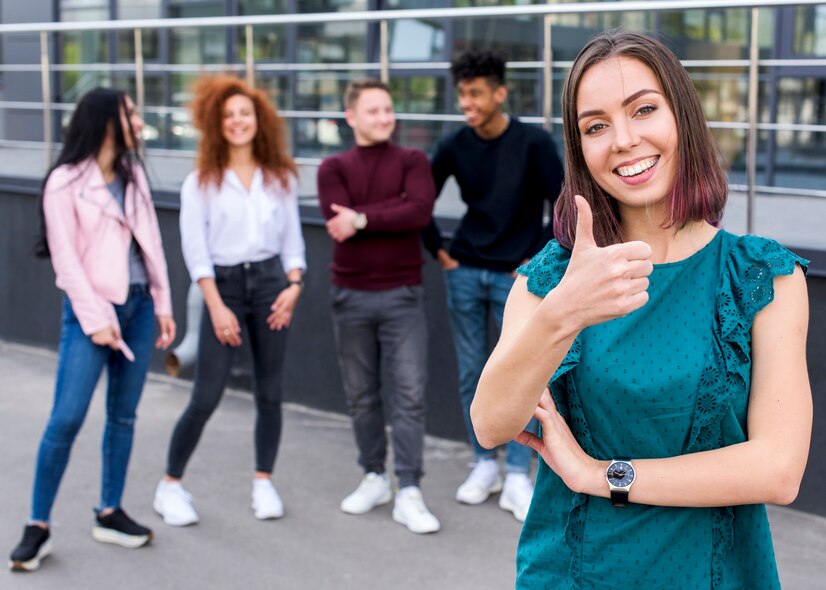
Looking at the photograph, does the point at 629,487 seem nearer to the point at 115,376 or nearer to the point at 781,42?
the point at 115,376

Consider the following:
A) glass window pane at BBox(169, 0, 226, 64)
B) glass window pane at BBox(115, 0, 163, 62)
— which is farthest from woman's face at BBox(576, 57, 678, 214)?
glass window pane at BBox(115, 0, 163, 62)

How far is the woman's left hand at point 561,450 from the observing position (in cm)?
180

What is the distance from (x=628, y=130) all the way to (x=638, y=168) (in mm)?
68

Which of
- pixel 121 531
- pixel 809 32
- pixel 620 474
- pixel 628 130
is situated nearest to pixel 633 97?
pixel 628 130

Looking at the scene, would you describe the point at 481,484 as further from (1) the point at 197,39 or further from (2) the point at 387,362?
(1) the point at 197,39

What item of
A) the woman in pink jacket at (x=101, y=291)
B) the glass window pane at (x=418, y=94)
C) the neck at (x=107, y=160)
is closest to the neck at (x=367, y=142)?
the woman in pink jacket at (x=101, y=291)

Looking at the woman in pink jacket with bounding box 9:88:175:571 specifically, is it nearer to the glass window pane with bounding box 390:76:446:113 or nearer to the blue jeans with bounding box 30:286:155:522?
the blue jeans with bounding box 30:286:155:522

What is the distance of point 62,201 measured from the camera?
169 inches

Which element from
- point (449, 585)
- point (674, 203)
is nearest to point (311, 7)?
point (449, 585)

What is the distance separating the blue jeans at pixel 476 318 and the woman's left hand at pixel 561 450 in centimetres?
307

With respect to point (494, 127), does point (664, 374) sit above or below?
below

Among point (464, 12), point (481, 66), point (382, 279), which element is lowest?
point (382, 279)

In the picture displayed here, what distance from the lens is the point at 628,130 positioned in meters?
1.75

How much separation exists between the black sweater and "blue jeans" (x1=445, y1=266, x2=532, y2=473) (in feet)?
0.20
